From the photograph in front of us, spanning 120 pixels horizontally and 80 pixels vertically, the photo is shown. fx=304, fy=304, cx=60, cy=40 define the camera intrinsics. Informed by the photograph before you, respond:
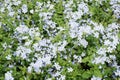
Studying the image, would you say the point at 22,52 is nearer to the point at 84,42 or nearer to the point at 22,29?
the point at 22,29

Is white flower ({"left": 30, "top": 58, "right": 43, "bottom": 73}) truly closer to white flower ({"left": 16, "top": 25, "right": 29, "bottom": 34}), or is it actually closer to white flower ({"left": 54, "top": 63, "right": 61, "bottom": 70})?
white flower ({"left": 54, "top": 63, "right": 61, "bottom": 70})

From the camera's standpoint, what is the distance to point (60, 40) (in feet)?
14.1

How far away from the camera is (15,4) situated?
512 cm

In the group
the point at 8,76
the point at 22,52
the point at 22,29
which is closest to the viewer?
the point at 8,76

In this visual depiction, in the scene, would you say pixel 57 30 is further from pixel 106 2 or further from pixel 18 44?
pixel 106 2

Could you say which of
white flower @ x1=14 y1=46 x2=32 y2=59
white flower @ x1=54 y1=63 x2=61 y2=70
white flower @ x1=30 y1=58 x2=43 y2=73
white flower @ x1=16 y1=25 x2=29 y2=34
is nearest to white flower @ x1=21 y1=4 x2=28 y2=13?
white flower @ x1=16 y1=25 x2=29 y2=34

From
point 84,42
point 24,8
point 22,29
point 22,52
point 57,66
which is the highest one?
point 24,8

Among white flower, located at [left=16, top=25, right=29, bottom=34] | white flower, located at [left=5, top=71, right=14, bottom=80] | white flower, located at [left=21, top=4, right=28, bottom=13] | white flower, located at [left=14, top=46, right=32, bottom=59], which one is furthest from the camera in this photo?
white flower, located at [left=21, top=4, right=28, bottom=13]

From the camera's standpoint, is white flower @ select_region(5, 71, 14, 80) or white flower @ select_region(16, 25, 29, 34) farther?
white flower @ select_region(16, 25, 29, 34)

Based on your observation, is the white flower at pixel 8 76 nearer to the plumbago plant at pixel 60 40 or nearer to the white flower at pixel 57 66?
the plumbago plant at pixel 60 40

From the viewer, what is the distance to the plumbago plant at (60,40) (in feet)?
13.0

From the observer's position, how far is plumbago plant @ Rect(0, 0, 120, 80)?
3.98 metres

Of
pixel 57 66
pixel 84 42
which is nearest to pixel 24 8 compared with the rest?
pixel 84 42

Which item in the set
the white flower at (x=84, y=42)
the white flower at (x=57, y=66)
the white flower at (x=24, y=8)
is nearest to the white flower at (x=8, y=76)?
the white flower at (x=57, y=66)
